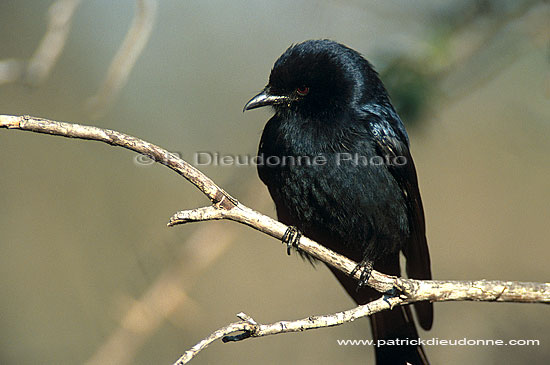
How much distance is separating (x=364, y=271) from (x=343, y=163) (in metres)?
0.67

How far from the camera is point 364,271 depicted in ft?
11.4

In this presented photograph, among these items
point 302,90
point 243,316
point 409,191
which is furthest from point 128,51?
point 243,316

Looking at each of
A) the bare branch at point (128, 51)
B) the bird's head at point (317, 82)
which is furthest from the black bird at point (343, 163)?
the bare branch at point (128, 51)

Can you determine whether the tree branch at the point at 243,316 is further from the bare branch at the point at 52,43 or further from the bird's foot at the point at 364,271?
the bare branch at the point at 52,43

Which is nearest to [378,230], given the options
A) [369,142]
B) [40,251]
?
[369,142]

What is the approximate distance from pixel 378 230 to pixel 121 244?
14.0 feet

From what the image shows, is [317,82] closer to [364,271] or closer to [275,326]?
[364,271]

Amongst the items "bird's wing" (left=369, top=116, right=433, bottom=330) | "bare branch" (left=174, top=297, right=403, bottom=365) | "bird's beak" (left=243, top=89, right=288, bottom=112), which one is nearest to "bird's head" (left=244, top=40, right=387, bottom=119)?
"bird's beak" (left=243, top=89, right=288, bottom=112)

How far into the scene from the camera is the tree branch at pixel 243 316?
2564mm

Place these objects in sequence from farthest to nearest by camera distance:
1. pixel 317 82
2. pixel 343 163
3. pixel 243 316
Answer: pixel 317 82 < pixel 343 163 < pixel 243 316

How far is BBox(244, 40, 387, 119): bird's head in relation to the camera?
154 inches

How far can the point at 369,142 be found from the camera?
3.73 m

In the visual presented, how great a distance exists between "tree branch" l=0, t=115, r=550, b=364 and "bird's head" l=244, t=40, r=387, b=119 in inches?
46.3

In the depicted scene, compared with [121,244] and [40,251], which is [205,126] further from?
[40,251]
